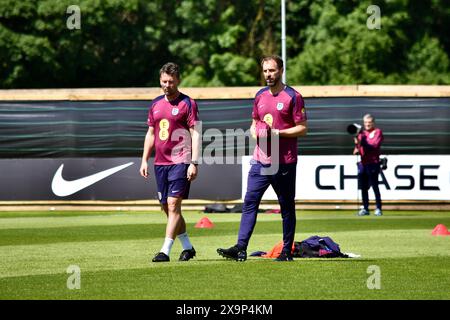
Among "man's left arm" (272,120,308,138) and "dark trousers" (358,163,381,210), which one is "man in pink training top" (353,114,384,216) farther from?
"man's left arm" (272,120,308,138)

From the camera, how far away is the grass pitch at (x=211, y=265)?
35.2 ft

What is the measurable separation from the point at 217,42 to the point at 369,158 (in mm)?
29328

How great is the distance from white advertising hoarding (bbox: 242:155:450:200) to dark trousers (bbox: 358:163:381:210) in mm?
1476

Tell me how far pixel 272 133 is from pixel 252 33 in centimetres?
4181

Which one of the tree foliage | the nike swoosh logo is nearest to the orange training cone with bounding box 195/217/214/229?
the nike swoosh logo

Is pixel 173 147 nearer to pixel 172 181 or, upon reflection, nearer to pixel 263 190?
pixel 172 181

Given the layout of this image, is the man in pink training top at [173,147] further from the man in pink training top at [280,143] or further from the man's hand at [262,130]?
the man's hand at [262,130]

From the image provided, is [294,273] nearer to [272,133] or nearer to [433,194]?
[272,133]

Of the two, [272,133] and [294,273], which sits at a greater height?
[272,133]

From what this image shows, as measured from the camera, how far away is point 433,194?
86.4 feet

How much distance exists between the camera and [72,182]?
27.1 meters

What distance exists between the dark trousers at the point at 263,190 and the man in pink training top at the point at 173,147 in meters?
0.69

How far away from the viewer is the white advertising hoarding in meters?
26.4
